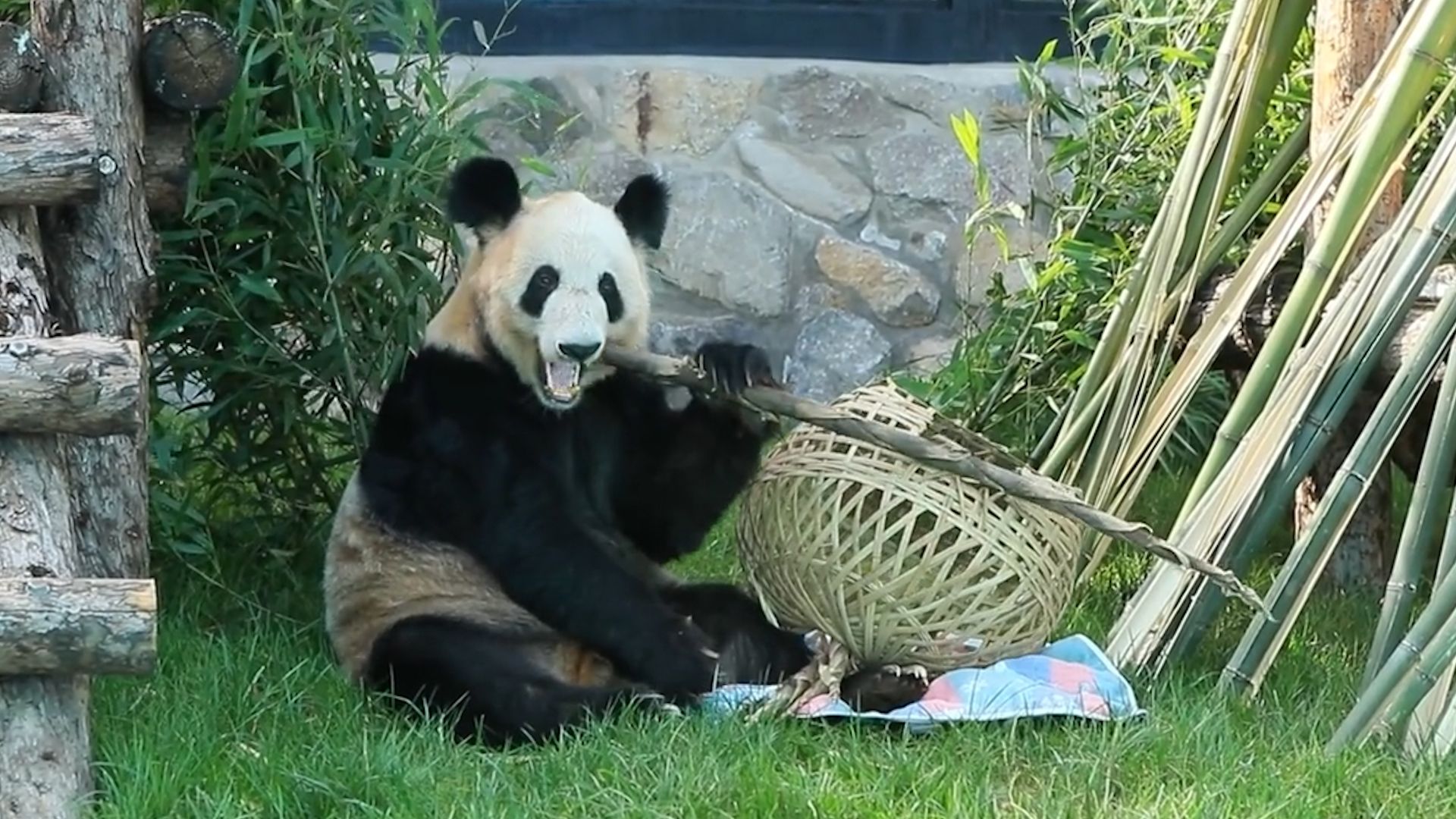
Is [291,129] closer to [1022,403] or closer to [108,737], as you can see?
[108,737]

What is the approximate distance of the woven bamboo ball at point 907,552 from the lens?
3309 millimetres

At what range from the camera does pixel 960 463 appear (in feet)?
10.6

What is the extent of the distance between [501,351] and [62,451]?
31.4 inches

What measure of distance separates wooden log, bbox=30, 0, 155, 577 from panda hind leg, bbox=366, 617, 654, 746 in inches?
21.3

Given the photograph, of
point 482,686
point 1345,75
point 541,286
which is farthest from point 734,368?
point 1345,75

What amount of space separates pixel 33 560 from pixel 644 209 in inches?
55.6

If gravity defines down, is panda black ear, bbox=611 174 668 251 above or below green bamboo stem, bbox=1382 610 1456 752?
above

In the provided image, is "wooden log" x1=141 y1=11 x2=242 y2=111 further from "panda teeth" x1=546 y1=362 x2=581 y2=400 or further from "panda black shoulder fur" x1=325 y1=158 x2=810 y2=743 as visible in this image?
"panda teeth" x1=546 y1=362 x2=581 y2=400

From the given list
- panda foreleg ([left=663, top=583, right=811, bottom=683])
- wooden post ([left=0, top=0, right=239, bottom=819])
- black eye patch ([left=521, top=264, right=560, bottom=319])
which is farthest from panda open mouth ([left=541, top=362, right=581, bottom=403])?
wooden post ([left=0, top=0, right=239, bottom=819])

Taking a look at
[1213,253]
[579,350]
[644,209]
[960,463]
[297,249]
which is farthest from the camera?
[1213,253]

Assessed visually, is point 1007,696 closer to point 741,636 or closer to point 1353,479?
point 741,636

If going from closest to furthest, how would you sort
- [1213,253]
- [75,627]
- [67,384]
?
1. [75,627]
2. [67,384]
3. [1213,253]

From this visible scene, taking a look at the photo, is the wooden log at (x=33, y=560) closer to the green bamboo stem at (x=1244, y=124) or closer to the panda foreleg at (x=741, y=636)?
the panda foreleg at (x=741, y=636)

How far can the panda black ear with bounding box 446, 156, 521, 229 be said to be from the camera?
11.7ft
